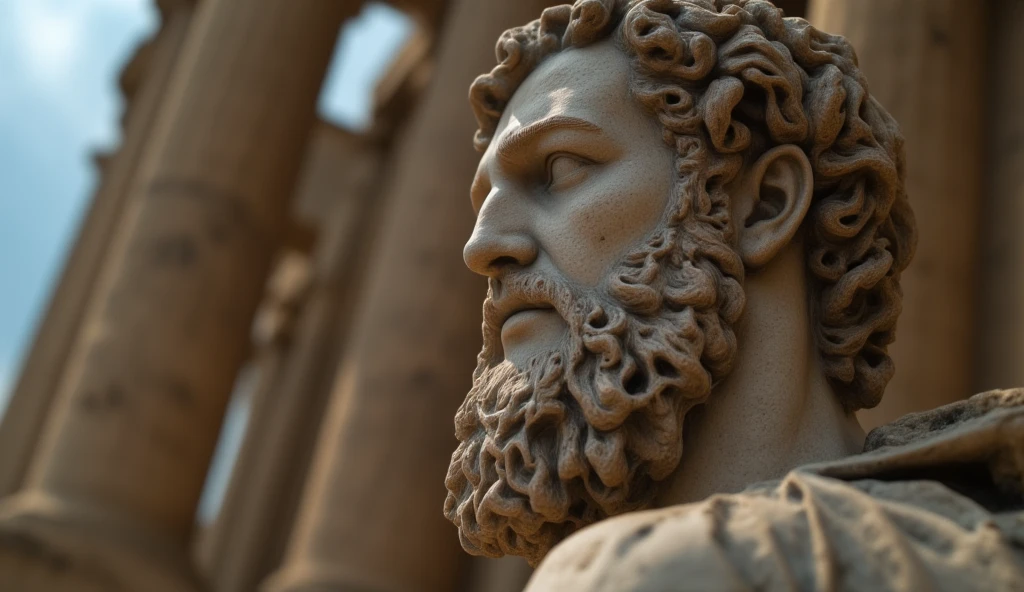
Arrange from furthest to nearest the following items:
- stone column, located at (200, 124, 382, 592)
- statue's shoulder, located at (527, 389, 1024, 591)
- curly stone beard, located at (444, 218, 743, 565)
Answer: stone column, located at (200, 124, 382, 592) < curly stone beard, located at (444, 218, 743, 565) < statue's shoulder, located at (527, 389, 1024, 591)

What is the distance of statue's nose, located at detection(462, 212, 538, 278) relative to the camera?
2.97m

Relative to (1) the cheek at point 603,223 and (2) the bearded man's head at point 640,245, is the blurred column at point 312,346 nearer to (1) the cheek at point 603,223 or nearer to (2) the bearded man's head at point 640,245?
(2) the bearded man's head at point 640,245

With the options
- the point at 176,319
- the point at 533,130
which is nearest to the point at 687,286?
the point at 533,130

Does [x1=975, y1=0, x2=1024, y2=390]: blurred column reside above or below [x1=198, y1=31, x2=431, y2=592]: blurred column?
above

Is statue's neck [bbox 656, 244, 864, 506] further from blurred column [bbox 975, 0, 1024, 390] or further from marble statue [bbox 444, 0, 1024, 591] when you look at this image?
blurred column [bbox 975, 0, 1024, 390]

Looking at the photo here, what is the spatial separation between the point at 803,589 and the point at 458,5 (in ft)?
29.4

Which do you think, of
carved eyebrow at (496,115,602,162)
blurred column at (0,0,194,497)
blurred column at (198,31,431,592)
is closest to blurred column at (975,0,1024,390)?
carved eyebrow at (496,115,602,162)

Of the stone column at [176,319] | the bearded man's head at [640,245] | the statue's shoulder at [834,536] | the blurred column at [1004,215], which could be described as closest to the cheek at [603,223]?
the bearded man's head at [640,245]

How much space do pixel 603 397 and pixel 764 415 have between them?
1.32 feet

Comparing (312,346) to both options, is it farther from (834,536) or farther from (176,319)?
(834,536)

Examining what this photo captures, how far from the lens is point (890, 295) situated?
309cm

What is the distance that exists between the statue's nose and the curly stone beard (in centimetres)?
6

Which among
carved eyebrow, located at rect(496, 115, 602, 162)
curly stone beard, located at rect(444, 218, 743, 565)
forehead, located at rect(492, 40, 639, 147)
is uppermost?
forehead, located at rect(492, 40, 639, 147)

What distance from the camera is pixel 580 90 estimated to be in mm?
3109
